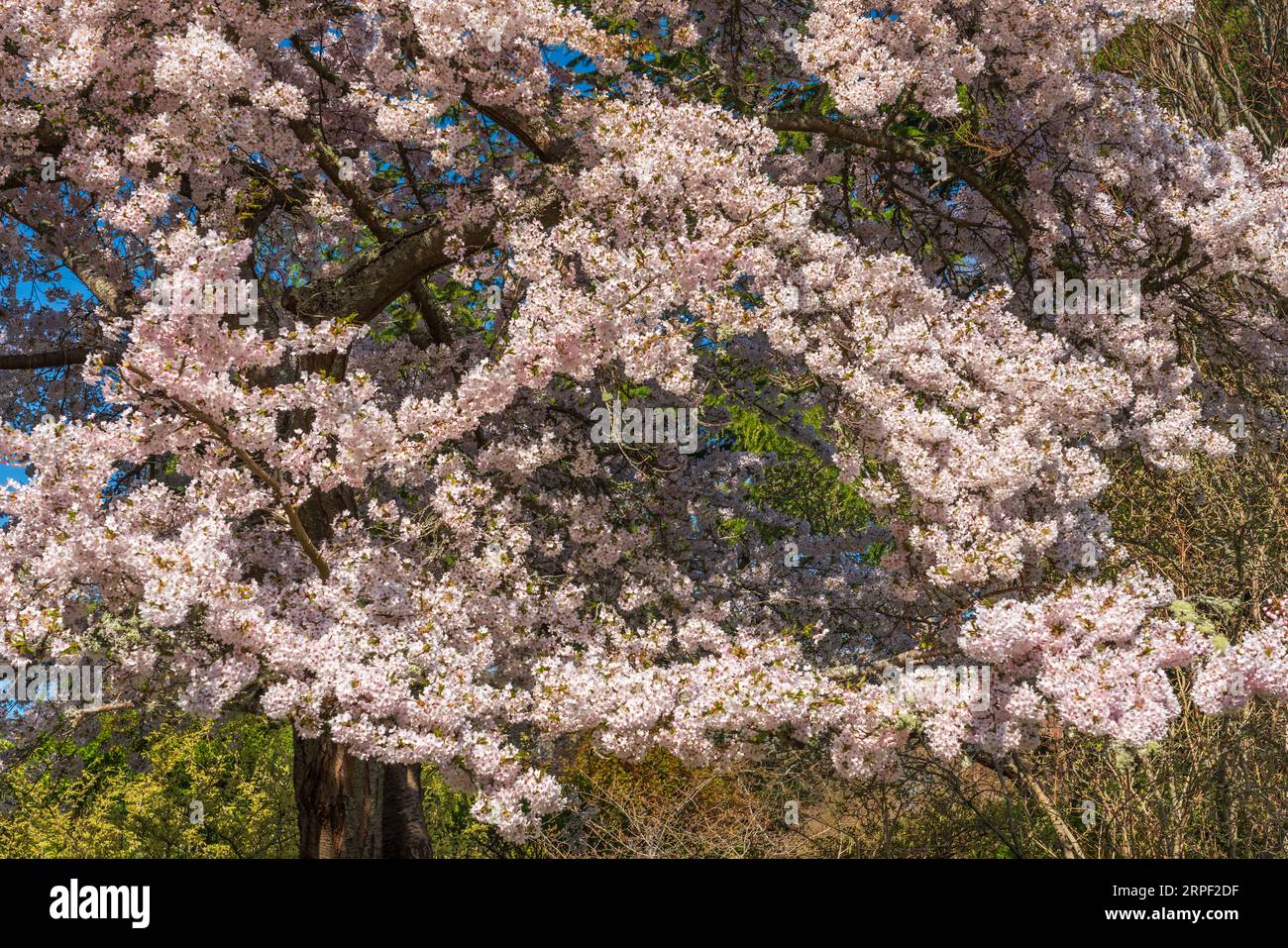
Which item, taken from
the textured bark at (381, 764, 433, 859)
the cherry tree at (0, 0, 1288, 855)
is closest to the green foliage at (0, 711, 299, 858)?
the textured bark at (381, 764, 433, 859)

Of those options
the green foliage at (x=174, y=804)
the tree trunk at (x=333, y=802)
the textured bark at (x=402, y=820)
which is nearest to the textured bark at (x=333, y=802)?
the tree trunk at (x=333, y=802)

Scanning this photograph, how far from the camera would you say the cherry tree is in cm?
557

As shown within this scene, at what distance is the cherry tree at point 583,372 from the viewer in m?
5.57

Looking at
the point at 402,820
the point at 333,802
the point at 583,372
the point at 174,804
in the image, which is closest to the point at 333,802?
the point at 333,802

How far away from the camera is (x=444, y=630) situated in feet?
21.2

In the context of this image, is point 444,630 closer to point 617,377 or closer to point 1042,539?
point 617,377

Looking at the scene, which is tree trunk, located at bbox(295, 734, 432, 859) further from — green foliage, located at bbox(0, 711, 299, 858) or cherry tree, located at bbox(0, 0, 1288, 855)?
green foliage, located at bbox(0, 711, 299, 858)

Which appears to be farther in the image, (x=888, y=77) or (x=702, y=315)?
(x=888, y=77)

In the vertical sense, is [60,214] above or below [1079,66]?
below

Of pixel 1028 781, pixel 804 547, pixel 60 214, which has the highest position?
Answer: pixel 60 214

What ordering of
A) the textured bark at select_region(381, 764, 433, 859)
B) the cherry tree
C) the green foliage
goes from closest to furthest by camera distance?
the cherry tree < the textured bark at select_region(381, 764, 433, 859) < the green foliage

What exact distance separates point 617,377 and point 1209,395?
160 inches

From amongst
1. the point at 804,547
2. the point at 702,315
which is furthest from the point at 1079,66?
the point at 804,547

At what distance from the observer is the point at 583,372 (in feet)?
20.4
